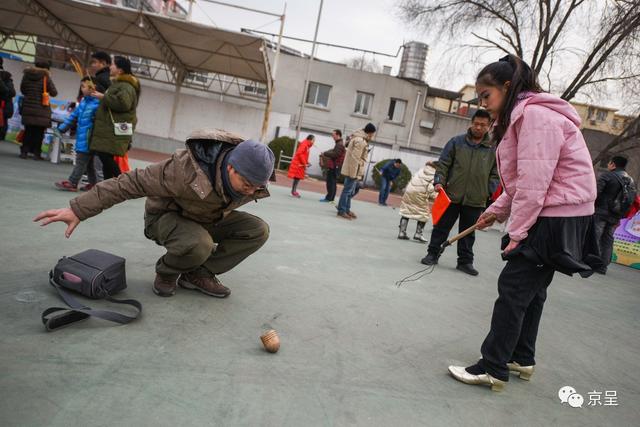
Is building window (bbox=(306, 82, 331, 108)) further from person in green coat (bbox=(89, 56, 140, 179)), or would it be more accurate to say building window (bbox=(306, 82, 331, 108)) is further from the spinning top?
the spinning top

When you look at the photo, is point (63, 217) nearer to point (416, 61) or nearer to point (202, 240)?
point (202, 240)

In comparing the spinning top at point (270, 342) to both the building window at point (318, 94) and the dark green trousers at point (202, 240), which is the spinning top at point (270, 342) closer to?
the dark green trousers at point (202, 240)

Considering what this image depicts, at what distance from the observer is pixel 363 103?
24609 millimetres

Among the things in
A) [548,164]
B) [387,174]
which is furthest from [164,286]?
[387,174]

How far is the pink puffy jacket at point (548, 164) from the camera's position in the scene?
84.8 inches

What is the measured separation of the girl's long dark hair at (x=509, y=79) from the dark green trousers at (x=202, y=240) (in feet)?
5.76

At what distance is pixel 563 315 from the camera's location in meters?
4.25

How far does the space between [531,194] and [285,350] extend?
1596mm

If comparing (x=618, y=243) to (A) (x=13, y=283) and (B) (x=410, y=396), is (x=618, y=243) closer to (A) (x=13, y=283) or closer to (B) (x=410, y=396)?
(B) (x=410, y=396)

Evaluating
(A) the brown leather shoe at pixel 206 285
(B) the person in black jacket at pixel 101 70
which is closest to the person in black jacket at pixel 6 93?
(B) the person in black jacket at pixel 101 70

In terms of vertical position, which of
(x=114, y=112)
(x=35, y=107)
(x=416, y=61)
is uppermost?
(x=416, y=61)

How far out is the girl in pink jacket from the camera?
2.17 metres

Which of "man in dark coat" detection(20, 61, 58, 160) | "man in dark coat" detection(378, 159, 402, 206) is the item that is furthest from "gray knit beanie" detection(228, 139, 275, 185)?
"man in dark coat" detection(378, 159, 402, 206)

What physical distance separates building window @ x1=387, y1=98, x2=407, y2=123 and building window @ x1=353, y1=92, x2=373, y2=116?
4.12 ft
